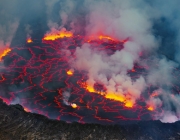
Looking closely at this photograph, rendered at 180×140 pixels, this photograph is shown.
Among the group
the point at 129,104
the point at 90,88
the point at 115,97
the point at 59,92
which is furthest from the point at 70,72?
the point at 129,104

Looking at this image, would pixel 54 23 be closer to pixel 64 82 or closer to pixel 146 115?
pixel 64 82

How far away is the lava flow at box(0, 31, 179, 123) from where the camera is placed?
27.1ft

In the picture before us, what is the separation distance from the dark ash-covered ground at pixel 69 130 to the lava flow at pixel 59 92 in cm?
50

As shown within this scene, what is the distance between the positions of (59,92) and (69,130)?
2535 mm

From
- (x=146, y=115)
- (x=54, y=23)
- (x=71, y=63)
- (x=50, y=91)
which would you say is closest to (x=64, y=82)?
(x=50, y=91)

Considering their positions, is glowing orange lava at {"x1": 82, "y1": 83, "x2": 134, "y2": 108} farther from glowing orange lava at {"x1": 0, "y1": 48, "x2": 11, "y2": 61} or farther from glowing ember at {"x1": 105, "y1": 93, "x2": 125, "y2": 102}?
glowing orange lava at {"x1": 0, "y1": 48, "x2": 11, "y2": 61}

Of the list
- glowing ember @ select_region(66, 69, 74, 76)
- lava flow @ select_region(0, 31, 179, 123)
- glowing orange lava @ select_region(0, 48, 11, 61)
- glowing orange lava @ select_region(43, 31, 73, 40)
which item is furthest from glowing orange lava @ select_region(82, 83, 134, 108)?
glowing orange lava @ select_region(43, 31, 73, 40)

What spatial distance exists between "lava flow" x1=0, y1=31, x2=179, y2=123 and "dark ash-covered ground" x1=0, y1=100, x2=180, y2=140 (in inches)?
19.5

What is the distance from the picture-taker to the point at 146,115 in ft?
28.1

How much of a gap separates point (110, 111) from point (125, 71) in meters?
3.32

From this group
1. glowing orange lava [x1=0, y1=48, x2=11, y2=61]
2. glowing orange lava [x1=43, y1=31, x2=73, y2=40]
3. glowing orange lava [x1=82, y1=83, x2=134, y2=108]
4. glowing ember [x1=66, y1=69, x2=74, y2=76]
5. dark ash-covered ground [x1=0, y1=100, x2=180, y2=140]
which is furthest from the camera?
glowing orange lava [x1=43, y1=31, x2=73, y2=40]

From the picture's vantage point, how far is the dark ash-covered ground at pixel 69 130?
6.96 meters

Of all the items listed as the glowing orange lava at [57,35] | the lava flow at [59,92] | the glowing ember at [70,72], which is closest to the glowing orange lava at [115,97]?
the lava flow at [59,92]

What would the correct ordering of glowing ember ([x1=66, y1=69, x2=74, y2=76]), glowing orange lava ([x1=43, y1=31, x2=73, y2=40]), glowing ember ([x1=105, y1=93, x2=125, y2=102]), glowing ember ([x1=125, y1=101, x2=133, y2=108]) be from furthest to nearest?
glowing orange lava ([x1=43, y1=31, x2=73, y2=40]) → glowing ember ([x1=66, y1=69, x2=74, y2=76]) → glowing ember ([x1=105, y1=93, x2=125, y2=102]) → glowing ember ([x1=125, y1=101, x2=133, y2=108])
